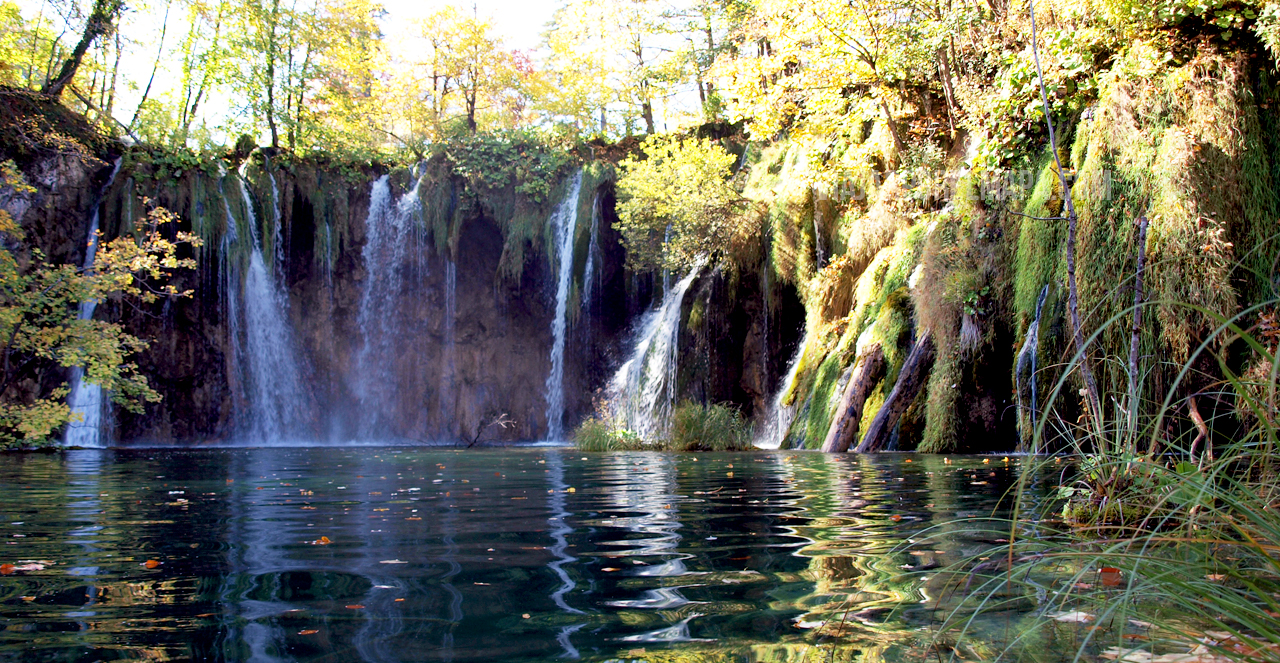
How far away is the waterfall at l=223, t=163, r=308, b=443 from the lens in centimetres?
2062

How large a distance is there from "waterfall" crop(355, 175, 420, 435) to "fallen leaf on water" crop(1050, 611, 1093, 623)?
22095 mm

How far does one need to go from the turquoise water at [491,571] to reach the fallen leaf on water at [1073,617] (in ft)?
0.61

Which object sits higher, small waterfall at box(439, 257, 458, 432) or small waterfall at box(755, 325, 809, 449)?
small waterfall at box(439, 257, 458, 432)

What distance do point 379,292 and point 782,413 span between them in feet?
42.4

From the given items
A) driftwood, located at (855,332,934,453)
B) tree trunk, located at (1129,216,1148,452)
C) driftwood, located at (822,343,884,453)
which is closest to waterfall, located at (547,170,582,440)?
driftwood, located at (822,343,884,453)

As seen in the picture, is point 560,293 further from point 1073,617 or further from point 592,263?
point 1073,617

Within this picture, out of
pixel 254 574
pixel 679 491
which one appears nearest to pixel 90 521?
pixel 254 574

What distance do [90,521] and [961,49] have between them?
13.3 m

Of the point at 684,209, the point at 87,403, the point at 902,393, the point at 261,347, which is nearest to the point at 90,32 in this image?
the point at 261,347

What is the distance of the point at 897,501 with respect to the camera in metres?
5.32

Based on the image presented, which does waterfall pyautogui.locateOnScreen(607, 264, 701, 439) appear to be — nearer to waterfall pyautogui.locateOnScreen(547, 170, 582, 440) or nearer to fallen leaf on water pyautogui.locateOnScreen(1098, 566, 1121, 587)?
waterfall pyautogui.locateOnScreen(547, 170, 582, 440)

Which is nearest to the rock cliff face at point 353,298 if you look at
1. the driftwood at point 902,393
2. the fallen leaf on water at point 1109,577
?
the driftwood at point 902,393

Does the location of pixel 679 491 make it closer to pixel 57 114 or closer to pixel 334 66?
pixel 57 114

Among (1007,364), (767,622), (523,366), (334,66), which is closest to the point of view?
(767,622)
